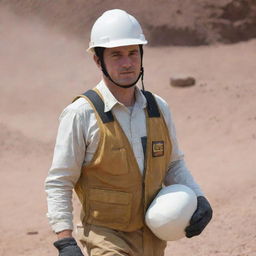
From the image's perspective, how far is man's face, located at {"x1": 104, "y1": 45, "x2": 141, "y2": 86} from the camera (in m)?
3.96

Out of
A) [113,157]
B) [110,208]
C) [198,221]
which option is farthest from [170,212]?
[113,157]

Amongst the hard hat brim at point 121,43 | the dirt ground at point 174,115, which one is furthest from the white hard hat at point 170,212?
the dirt ground at point 174,115

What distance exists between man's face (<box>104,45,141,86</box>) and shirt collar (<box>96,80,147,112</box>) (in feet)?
0.28

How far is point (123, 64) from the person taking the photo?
3.95 metres

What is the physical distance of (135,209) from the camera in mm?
3955

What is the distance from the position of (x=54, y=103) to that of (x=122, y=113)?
11251 millimetres

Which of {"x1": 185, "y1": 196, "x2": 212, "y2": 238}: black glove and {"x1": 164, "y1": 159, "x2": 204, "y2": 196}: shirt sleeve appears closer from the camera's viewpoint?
{"x1": 185, "y1": 196, "x2": 212, "y2": 238}: black glove

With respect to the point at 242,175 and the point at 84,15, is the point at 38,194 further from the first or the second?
the point at 84,15

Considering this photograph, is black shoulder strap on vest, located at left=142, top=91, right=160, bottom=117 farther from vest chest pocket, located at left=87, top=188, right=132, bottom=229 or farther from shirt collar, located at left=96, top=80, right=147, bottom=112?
vest chest pocket, located at left=87, top=188, right=132, bottom=229

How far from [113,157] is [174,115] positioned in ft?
33.1

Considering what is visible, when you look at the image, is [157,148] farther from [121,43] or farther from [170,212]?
[121,43]

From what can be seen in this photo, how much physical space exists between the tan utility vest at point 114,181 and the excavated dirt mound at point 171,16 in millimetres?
15461

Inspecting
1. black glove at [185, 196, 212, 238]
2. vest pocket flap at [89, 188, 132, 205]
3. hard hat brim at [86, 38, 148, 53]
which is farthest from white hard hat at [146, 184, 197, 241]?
hard hat brim at [86, 38, 148, 53]

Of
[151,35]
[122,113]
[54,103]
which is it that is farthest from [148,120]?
[151,35]
